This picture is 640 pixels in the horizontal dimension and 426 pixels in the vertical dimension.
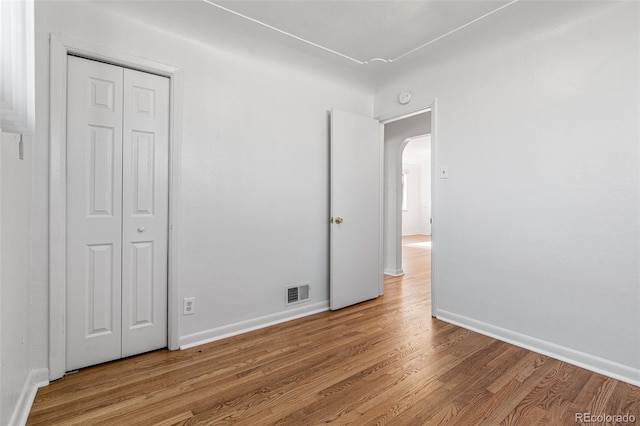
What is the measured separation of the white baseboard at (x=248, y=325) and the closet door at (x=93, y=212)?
48 cm

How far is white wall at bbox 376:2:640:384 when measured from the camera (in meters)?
1.92

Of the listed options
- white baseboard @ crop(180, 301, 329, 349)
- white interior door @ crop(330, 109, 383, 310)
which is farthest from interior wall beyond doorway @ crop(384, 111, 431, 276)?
white baseboard @ crop(180, 301, 329, 349)

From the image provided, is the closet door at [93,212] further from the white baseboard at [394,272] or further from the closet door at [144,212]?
the white baseboard at [394,272]

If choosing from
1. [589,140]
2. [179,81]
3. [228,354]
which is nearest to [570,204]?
[589,140]

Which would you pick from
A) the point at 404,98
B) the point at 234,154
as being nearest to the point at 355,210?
the point at 404,98

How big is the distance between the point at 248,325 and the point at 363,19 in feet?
8.48

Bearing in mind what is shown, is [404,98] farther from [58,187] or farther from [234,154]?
[58,187]

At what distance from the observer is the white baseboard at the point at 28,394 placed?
142 cm

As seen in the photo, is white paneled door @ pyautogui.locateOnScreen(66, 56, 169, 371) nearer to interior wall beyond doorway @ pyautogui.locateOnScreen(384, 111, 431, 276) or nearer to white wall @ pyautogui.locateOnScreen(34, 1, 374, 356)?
white wall @ pyautogui.locateOnScreen(34, 1, 374, 356)

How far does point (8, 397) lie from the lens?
1.32 meters

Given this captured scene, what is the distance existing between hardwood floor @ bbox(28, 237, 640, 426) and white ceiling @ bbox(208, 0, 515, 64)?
2.42 meters

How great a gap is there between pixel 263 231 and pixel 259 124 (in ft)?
3.09

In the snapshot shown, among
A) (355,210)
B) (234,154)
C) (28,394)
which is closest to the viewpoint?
(28,394)

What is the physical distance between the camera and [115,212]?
2072 millimetres
